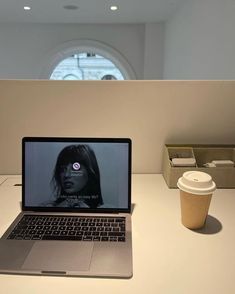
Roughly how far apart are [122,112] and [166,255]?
537mm

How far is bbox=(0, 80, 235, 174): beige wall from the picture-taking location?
99 cm

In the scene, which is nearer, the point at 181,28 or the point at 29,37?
the point at 181,28

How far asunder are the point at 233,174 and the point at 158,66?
4.21 metres

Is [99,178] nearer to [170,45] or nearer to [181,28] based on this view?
[181,28]

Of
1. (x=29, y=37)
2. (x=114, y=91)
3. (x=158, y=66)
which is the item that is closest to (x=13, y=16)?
(x=29, y=37)

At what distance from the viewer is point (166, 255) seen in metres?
0.61

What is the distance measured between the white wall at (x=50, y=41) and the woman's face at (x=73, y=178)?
452 cm

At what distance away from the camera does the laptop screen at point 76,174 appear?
770 millimetres

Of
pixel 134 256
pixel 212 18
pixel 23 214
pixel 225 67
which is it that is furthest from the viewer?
pixel 212 18

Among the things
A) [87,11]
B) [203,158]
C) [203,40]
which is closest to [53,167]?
[203,158]

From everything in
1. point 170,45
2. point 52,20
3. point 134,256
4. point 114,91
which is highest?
point 52,20

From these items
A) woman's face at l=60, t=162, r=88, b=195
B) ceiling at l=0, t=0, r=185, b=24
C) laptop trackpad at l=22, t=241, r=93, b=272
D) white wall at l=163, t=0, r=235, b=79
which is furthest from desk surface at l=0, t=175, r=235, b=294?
ceiling at l=0, t=0, r=185, b=24

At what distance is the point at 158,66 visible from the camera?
4879mm

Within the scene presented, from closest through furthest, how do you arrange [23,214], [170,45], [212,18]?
1. [23,214]
2. [212,18]
3. [170,45]
